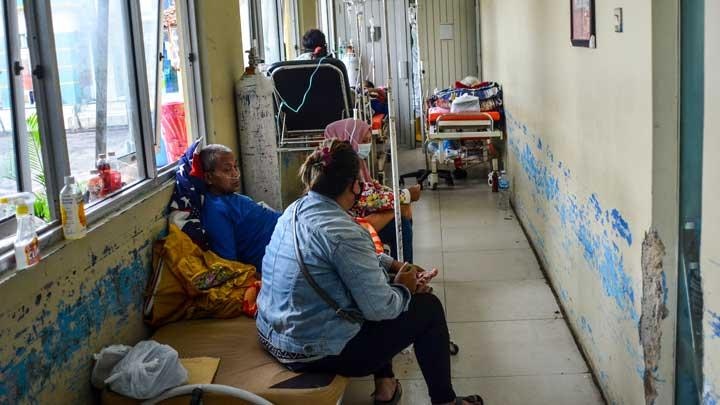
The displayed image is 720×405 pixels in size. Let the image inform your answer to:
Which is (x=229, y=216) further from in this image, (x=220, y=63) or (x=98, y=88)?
(x=220, y=63)

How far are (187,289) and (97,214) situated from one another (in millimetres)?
516

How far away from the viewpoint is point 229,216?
3209 mm

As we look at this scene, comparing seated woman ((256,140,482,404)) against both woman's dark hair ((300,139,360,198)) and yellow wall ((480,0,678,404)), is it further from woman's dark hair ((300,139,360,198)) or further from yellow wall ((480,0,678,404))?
yellow wall ((480,0,678,404))

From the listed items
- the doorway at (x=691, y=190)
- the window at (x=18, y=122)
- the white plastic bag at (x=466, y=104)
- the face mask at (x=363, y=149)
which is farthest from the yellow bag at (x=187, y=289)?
the white plastic bag at (x=466, y=104)

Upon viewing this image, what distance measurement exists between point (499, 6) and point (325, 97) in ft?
7.52

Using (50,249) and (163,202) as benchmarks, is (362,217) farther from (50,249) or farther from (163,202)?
(50,249)

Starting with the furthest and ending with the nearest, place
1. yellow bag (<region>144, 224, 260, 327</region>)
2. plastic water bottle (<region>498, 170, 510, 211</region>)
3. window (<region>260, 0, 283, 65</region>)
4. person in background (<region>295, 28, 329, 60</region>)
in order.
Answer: window (<region>260, 0, 283, 65</region>) < plastic water bottle (<region>498, 170, 510, 211</region>) < person in background (<region>295, 28, 329, 60</region>) < yellow bag (<region>144, 224, 260, 327</region>)

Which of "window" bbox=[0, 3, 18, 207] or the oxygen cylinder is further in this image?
the oxygen cylinder

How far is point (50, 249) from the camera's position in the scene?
2062 millimetres

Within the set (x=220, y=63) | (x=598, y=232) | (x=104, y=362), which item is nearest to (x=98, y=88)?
(x=104, y=362)

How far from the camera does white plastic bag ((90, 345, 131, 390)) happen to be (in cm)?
224

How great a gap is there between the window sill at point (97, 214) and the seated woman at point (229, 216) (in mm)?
191

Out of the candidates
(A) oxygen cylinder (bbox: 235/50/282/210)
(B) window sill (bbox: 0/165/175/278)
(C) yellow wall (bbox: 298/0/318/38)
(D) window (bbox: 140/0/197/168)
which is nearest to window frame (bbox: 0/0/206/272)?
(B) window sill (bbox: 0/165/175/278)

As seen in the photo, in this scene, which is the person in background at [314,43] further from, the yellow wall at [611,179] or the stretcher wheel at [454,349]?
the stretcher wheel at [454,349]
